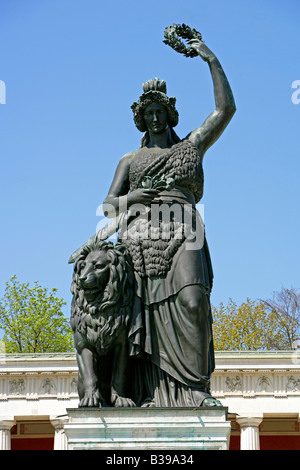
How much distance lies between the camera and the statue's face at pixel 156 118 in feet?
36.0

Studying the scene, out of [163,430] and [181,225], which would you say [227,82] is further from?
[163,430]

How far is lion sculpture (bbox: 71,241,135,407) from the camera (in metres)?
9.87

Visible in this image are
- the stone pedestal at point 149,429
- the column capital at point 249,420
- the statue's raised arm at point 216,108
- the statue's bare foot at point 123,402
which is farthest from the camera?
the column capital at point 249,420

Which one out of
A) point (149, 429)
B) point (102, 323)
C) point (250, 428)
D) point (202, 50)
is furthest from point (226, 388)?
point (149, 429)

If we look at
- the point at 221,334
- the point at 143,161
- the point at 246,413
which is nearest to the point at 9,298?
the point at 221,334

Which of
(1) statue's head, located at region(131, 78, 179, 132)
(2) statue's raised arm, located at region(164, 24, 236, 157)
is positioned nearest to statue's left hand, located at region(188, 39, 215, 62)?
(2) statue's raised arm, located at region(164, 24, 236, 157)

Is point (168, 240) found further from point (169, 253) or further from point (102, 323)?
point (102, 323)

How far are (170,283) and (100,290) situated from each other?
→ 29.8 inches

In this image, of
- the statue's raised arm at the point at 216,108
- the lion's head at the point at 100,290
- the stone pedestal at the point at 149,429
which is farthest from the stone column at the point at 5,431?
the stone pedestal at the point at 149,429

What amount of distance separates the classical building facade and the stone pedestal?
41369 millimetres

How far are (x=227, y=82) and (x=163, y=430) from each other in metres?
3.97

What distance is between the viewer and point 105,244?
10.2 metres

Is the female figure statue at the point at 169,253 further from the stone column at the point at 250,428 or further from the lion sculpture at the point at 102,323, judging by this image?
the stone column at the point at 250,428

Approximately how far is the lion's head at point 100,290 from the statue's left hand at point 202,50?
2466mm
